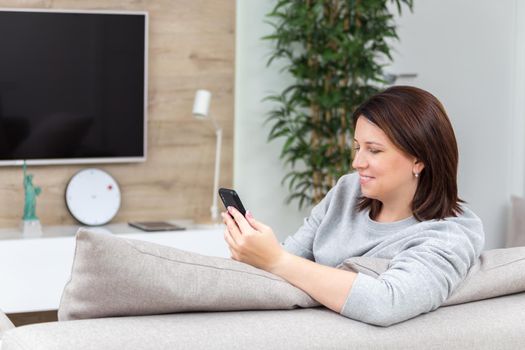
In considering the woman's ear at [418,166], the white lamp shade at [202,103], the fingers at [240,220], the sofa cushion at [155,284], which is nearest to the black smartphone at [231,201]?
the fingers at [240,220]

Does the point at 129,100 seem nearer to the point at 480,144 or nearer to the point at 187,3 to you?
the point at 187,3

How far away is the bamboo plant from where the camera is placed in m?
4.66

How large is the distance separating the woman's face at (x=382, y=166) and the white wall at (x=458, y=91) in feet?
9.64

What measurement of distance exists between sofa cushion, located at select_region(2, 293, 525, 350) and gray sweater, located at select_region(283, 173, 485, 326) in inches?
1.4

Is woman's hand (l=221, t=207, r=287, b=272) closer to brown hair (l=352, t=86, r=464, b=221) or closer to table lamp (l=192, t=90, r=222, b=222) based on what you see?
brown hair (l=352, t=86, r=464, b=221)

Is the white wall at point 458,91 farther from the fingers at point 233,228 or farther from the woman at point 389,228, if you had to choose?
the fingers at point 233,228

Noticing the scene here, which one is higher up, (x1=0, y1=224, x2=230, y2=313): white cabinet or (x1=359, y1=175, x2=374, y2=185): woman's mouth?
(x1=359, y1=175, x2=374, y2=185): woman's mouth

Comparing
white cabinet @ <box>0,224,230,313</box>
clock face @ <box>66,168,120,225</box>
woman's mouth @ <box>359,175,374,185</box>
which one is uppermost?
woman's mouth @ <box>359,175,374,185</box>

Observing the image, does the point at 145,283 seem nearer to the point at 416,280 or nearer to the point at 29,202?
the point at 416,280

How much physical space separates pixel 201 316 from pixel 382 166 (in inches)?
23.8

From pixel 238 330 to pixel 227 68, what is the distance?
3453 millimetres

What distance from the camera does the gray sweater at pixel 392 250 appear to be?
1.62 metres

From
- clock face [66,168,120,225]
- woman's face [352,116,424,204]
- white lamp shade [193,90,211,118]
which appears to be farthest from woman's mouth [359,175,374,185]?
clock face [66,168,120,225]

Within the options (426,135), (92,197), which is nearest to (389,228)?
(426,135)
